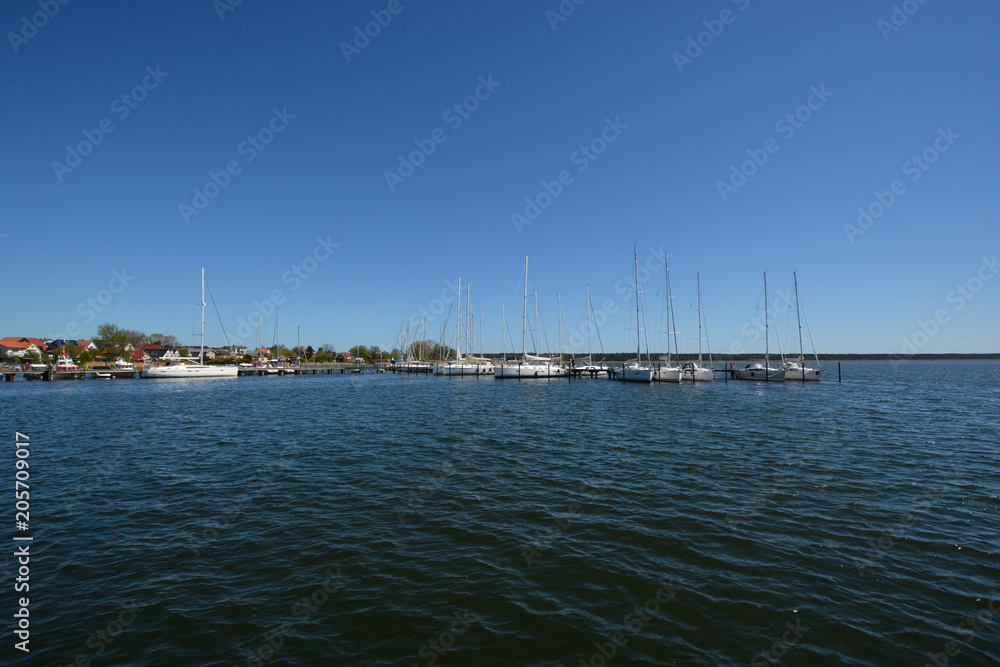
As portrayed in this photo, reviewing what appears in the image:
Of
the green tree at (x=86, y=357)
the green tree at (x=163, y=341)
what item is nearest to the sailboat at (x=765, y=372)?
the green tree at (x=86, y=357)

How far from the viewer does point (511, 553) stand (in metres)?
10.0

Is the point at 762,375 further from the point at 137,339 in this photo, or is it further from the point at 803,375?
the point at 137,339

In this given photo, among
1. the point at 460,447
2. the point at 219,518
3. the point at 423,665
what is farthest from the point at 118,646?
the point at 460,447

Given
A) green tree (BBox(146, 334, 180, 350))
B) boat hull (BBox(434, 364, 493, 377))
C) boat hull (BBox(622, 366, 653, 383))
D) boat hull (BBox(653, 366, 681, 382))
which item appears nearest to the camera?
boat hull (BBox(653, 366, 681, 382))

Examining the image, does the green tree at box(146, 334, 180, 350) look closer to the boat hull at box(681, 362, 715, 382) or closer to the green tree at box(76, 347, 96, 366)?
the green tree at box(76, 347, 96, 366)

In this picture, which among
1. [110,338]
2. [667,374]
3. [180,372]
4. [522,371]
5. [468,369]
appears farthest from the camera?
[110,338]

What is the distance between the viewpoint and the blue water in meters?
6.89

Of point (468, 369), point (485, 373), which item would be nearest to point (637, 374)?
point (485, 373)

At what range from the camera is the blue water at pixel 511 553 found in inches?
271

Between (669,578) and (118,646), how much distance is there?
383 inches

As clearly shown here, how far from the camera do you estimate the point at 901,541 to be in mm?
10500

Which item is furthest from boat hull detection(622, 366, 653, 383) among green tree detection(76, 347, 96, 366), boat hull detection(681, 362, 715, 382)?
green tree detection(76, 347, 96, 366)

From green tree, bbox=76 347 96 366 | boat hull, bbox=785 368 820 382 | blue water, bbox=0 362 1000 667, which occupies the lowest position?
blue water, bbox=0 362 1000 667

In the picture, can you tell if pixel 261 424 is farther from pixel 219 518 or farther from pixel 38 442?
pixel 219 518
